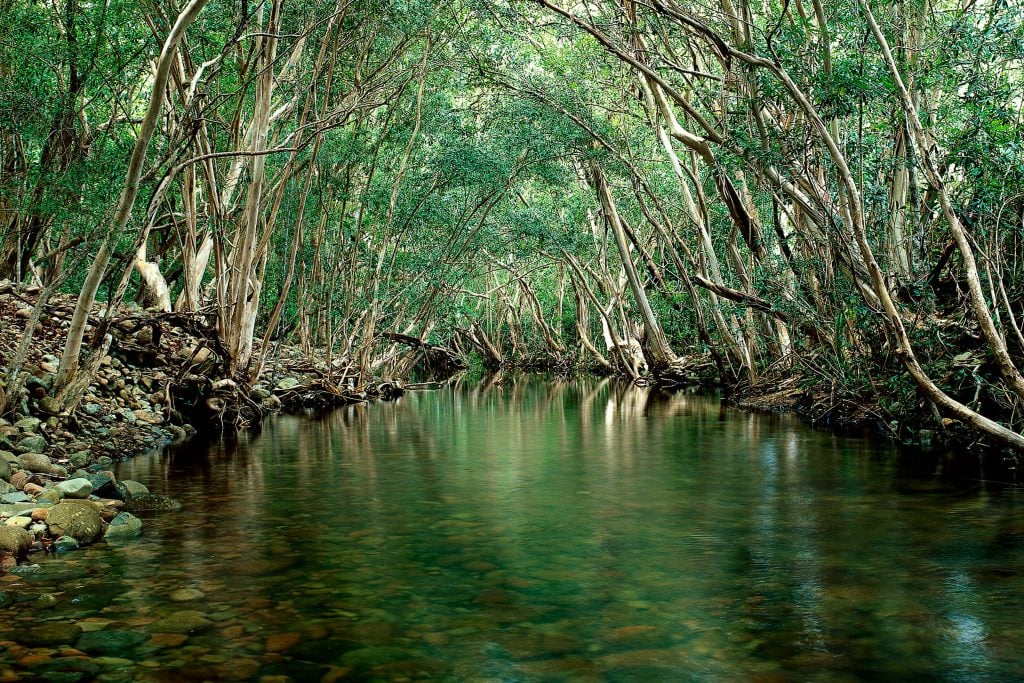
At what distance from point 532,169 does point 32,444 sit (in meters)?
16.9

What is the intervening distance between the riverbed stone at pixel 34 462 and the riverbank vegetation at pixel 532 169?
4.88ft

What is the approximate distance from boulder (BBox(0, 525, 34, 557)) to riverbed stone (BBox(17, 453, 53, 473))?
2.51m

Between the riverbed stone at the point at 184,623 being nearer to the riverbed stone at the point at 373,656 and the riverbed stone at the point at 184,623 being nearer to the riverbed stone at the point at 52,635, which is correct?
the riverbed stone at the point at 52,635

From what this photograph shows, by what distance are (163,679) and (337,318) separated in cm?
2105

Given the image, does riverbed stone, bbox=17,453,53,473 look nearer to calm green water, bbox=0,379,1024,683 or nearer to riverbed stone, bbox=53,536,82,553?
calm green water, bbox=0,379,1024,683

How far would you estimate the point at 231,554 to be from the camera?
7105 mm

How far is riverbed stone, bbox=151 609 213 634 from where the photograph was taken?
17.4ft

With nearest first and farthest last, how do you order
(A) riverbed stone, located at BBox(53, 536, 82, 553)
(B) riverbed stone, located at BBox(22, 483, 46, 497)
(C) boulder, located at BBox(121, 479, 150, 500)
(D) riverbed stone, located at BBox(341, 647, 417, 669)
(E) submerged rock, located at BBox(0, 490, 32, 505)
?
(D) riverbed stone, located at BBox(341, 647, 417, 669) < (A) riverbed stone, located at BBox(53, 536, 82, 553) < (E) submerged rock, located at BBox(0, 490, 32, 505) < (B) riverbed stone, located at BBox(22, 483, 46, 497) < (C) boulder, located at BBox(121, 479, 150, 500)

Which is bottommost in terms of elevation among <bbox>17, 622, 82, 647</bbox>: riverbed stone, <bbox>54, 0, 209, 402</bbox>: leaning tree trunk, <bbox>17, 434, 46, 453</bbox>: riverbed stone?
<bbox>17, 622, 82, 647</bbox>: riverbed stone

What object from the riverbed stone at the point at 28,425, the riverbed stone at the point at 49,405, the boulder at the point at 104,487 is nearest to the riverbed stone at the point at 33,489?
the boulder at the point at 104,487

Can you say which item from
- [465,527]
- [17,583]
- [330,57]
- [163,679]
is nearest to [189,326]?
[330,57]

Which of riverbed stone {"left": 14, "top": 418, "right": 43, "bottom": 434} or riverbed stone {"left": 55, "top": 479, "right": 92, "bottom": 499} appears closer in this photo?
riverbed stone {"left": 55, "top": 479, "right": 92, "bottom": 499}

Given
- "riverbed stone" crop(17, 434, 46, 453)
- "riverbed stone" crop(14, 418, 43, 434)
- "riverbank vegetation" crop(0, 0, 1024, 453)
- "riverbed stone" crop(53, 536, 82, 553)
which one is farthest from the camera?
"riverbank vegetation" crop(0, 0, 1024, 453)

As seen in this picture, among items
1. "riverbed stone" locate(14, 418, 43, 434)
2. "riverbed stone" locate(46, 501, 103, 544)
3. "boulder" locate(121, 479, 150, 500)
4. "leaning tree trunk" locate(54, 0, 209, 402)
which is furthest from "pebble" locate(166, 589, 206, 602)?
"riverbed stone" locate(14, 418, 43, 434)
